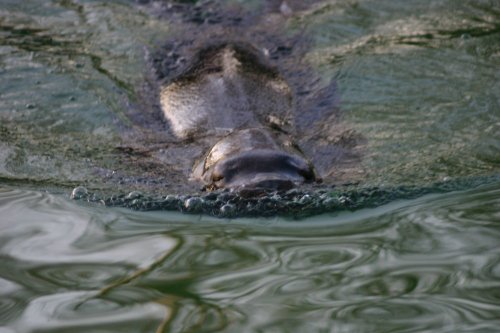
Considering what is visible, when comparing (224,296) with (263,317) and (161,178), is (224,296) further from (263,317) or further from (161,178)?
(161,178)

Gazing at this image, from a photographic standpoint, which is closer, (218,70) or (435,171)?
(435,171)

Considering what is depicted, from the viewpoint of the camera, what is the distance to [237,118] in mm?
5891

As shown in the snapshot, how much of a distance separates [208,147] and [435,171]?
50.5 inches

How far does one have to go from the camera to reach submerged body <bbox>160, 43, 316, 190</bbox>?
4.79m

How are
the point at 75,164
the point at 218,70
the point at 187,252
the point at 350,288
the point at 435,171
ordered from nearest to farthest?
the point at 350,288 → the point at 187,252 → the point at 435,171 → the point at 75,164 → the point at 218,70

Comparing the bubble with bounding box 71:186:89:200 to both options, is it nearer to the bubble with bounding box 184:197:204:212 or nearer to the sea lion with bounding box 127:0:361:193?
the sea lion with bounding box 127:0:361:193

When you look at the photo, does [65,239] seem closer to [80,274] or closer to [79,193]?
[80,274]

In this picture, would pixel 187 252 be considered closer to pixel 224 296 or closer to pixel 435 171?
pixel 224 296

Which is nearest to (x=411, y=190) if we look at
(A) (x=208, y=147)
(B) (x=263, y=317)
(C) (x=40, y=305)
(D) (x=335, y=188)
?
(D) (x=335, y=188)

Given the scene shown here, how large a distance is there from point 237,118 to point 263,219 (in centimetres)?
149

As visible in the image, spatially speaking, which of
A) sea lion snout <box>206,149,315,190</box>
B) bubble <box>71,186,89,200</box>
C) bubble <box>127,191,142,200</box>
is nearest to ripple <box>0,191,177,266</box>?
bubble <box>71,186,89,200</box>

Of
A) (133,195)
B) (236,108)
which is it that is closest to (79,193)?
(133,195)

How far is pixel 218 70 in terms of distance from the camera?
21.8ft

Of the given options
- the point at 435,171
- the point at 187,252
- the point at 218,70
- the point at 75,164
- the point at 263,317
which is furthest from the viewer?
the point at 218,70
